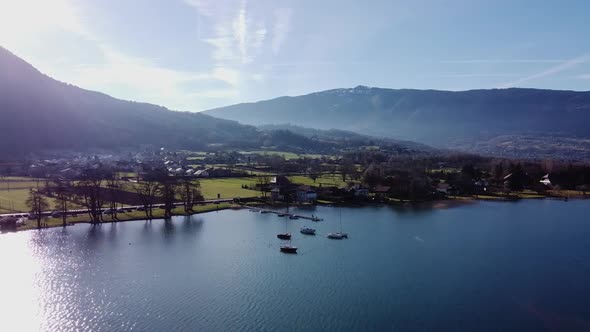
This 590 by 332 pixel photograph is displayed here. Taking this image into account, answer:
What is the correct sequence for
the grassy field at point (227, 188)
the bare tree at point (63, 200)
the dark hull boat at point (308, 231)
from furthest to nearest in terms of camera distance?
the grassy field at point (227, 188) < the bare tree at point (63, 200) < the dark hull boat at point (308, 231)

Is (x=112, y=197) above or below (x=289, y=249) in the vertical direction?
above

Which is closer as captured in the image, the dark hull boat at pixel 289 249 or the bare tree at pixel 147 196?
the dark hull boat at pixel 289 249

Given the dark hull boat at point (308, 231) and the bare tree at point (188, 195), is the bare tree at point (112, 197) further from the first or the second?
the dark hull boat at point (308, 231)

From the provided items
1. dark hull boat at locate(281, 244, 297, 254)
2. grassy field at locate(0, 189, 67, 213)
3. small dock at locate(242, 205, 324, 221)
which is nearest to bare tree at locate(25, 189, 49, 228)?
grassy field at locate(0, 189, 67, 213)

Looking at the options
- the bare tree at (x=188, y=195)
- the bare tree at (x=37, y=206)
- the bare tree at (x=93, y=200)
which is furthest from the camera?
the bare tree at (x=188, y=195)

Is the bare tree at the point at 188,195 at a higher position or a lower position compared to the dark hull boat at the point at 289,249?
higher

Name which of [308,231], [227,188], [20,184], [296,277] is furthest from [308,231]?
[20,184]

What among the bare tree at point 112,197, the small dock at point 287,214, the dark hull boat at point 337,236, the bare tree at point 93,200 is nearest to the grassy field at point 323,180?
the small dock at point 287,214

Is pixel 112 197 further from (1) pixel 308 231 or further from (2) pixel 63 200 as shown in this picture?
(1) pixel 308 231

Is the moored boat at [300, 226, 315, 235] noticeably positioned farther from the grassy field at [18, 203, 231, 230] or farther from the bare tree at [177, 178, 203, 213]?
the bare tree at [177, 178, 203, 213]
